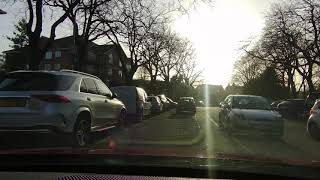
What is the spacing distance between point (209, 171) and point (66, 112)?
7801 mm

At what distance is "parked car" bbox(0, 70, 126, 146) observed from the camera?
1030cm

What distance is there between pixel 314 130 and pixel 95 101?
7739 millimetres

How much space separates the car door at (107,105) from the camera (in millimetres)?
13167

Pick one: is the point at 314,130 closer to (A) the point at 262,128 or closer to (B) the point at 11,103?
(A) the point at 262,128

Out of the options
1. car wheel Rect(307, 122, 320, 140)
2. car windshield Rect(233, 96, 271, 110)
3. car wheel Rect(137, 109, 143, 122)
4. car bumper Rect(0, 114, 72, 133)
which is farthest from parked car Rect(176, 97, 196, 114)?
car bumper Rect(0, 114, 72, 133)

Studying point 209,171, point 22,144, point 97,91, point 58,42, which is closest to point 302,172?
point 209,171

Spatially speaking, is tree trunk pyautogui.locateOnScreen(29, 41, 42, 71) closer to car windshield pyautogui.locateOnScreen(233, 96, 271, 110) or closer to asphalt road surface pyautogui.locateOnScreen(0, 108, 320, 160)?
asphalt road surface pyautogui.locateOnScreen(0, 108, 320, 160)

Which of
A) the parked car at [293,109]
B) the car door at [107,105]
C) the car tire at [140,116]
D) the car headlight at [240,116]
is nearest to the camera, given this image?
the car door at [107,105]

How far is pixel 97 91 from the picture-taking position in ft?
42.1

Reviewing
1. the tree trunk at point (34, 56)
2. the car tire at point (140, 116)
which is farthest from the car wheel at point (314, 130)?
the tree trunk at point (34, 56)

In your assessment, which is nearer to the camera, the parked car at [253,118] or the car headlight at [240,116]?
the parked car at [253,118]

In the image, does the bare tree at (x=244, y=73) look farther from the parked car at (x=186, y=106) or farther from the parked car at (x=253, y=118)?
the parked car at (x=253, y=118)

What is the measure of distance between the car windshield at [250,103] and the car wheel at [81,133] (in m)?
7.54

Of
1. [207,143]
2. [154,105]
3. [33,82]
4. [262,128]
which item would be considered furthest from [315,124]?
[154,105]
